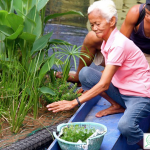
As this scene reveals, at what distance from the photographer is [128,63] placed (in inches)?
114

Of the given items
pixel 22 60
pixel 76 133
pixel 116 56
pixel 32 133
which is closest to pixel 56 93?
pixel 22 60

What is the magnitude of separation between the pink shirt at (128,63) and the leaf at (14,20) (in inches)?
29.7

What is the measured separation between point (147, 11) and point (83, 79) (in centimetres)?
84

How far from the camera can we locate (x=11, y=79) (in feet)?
10.7

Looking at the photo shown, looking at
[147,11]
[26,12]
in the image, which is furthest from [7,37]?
[147,11]

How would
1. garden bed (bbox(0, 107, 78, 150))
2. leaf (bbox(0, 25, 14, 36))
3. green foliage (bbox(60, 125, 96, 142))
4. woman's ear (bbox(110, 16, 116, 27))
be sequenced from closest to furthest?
1. green foliage (bbox(60, 125, 96, 142))
2. garden bed (bbox(0, 107, 78, 150))
3. woman's ear (bbox(110, 16, 116, 27))
4. leaf (bbox(0, 25, 14, 36))

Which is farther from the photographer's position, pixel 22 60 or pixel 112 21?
pixel 22 60

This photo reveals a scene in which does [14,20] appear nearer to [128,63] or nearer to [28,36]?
[28,36]

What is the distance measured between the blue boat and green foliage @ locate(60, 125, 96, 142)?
0.11 metres

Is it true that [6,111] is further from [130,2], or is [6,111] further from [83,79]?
[130,2]

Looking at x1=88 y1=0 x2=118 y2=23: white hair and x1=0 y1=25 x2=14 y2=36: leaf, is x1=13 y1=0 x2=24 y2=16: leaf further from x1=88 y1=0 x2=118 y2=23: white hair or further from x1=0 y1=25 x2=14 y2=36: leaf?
x1=88 y1=0 x2=118 y2=23: white hair

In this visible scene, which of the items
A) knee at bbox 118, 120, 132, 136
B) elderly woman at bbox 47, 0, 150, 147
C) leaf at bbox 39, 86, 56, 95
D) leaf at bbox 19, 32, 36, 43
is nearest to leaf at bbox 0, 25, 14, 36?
leaf at bbox 19, 32, 36, 43

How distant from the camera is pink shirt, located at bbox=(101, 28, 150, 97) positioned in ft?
9.12

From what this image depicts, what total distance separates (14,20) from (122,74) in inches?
40.2
